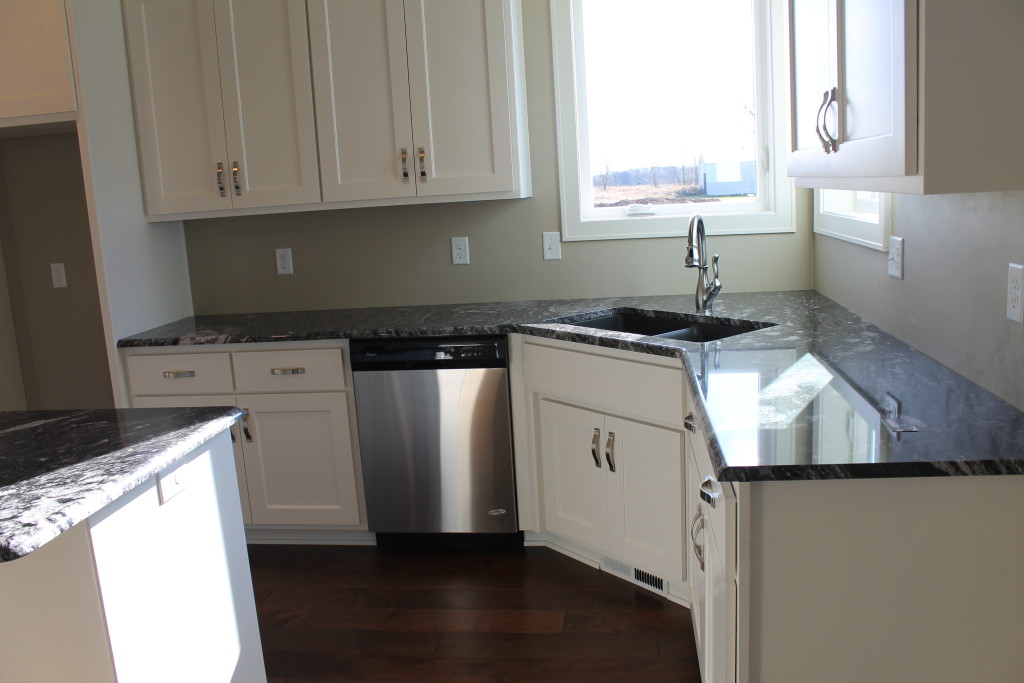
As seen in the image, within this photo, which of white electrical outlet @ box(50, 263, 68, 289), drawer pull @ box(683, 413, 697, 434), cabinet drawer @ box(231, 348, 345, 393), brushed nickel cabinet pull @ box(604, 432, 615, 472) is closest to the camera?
drawer pull @ box(683, 413, 697, 434)

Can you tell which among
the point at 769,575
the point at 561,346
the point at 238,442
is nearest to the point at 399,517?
the point at 238,442

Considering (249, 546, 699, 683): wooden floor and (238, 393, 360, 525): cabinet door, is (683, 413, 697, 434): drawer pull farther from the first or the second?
(238, 393, 360, 525): cabinet door

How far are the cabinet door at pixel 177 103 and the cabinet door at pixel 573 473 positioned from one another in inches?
60.5

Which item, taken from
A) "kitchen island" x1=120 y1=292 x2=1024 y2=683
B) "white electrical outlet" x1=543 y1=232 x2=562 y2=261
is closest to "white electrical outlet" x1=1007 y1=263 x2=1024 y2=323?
"kitchen island" x1=120 y1=292 x2=1024 y2=683

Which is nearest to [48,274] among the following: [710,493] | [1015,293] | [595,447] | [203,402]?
[203,402]

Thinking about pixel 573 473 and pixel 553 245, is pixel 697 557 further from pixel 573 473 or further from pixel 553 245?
pixel 553 245

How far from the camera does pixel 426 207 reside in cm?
351

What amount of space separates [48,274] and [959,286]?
11.2ft

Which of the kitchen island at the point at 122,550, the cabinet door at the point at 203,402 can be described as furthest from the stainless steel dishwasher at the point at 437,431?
the kitchen island at the point at 122,550

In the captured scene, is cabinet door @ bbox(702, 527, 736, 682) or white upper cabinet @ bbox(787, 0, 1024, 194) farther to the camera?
cabinet door @ bbox(702, 527, 736, 682)

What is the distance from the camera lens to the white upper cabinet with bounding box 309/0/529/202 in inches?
121

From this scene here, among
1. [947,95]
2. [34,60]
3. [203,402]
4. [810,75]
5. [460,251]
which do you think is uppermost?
[34,60]

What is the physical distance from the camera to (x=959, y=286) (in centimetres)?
189

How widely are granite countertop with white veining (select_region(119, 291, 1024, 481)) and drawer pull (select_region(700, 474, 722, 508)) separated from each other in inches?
4.6
